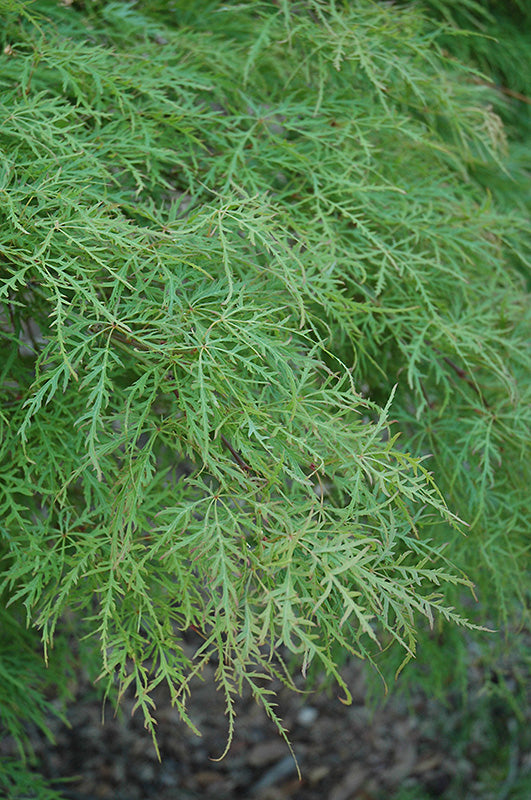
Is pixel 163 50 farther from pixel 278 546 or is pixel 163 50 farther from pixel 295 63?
pixel 278 546

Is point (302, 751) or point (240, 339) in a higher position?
point (240, 339)

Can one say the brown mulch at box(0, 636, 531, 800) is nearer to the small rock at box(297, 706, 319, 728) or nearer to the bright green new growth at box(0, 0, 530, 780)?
the small rock at box(297, 706, 319, 728)

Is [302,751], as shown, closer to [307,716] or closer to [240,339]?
A: [307,716]

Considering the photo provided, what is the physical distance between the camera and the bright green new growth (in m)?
0.60

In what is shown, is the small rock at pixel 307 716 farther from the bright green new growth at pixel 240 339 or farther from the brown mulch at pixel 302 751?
the bright green new growth at pixel 240 339

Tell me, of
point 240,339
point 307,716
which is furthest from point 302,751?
point 240,339

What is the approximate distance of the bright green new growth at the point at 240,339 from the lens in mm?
597

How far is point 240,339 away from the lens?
1.97ft

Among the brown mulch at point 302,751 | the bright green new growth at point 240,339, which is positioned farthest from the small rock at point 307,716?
the bright green new growth at point 240,339

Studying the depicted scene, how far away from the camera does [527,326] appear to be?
97 centimetres

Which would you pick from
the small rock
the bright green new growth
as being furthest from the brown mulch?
the bright green new growth

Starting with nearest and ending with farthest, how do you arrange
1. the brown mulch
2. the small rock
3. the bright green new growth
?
the bright green new growth, the brown mulch, the small rock

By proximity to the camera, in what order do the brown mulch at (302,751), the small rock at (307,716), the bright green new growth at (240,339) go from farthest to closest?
the small rock at (307,716)
the brown mulch at (302,751)
the bright green new growth at (240,339)

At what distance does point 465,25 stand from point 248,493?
1166 millimetres
